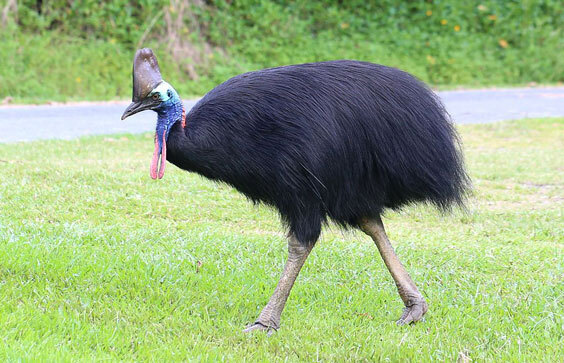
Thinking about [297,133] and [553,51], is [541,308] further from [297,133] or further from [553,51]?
[553,51]

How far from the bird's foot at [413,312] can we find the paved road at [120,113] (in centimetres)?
594

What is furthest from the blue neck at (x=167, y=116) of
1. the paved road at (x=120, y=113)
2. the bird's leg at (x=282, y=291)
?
the paved road at (x=120, y=113)

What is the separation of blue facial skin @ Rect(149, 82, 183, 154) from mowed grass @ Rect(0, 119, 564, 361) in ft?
3.02

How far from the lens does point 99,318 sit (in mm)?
3898

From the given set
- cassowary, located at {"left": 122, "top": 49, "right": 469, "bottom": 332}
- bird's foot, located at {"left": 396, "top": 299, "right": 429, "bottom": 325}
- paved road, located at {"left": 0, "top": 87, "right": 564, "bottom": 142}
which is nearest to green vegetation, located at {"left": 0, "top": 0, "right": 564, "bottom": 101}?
paved road, located at {"left": 0, "top": 87, "right": 564, "bottom": 142}

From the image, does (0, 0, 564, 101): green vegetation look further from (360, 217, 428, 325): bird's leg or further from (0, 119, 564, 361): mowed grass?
(360, 217, 428, 325): bird's leg

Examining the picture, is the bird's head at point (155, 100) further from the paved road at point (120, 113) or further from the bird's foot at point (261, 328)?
the paved road at point (120, 113)

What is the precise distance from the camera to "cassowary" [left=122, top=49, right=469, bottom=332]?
3.69 m

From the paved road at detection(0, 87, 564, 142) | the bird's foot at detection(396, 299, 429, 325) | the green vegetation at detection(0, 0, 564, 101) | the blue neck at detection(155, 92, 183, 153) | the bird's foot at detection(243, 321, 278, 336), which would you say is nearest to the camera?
the blue neck at detection(155, 92, 183, 153)

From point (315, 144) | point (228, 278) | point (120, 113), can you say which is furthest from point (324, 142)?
point (120, 113)

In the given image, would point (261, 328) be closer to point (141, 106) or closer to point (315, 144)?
point (315, 144)

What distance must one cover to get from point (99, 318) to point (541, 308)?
2259 millimetres

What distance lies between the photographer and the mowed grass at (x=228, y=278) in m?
3.70

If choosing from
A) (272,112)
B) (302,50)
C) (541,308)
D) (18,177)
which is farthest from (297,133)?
(302,50)
